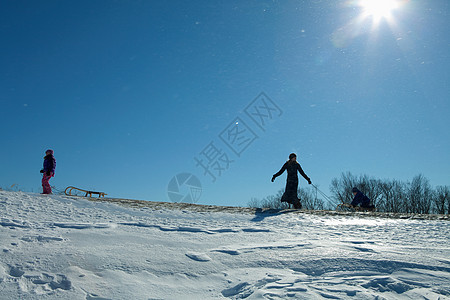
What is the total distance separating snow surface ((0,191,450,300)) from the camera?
6.92ft

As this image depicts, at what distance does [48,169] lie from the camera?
8320 millimetres

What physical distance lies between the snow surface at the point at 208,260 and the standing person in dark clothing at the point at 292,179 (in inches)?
126

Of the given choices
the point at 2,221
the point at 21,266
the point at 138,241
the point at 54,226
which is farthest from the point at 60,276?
the point at 2,221

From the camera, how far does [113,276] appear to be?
2.28m

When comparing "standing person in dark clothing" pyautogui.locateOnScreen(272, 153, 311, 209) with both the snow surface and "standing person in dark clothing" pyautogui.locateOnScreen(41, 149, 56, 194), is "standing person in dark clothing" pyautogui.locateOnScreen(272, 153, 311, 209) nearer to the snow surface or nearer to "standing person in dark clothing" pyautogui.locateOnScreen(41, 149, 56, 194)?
the snow surface

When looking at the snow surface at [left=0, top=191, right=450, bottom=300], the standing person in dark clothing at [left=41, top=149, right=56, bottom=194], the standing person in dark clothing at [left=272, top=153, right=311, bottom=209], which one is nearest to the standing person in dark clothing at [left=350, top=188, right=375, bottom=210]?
the standing person in dark clothing at [left=272, top=153, right=311, bottom=209]

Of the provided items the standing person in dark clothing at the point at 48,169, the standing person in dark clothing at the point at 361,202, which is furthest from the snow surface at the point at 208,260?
the standing person in dark clothing at the point at 361,202

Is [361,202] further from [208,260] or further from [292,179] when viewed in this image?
[208,260]

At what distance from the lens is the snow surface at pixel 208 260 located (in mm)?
2109

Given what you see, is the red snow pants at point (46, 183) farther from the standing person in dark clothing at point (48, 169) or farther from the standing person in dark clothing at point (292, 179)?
the standing person in dark clothing at point (292, 179)

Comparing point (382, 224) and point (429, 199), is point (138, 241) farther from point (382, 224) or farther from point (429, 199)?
point (429, 199)

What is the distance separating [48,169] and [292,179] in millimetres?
7222

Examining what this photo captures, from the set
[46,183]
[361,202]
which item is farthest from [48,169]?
[361,202]

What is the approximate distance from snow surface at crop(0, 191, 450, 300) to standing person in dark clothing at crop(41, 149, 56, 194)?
162 inches
